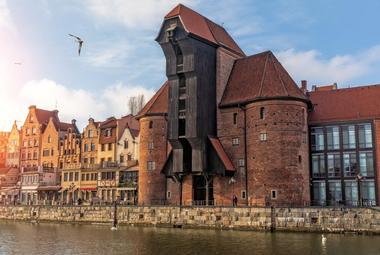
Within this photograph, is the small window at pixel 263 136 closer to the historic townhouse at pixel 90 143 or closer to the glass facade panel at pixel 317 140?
the glass facade panel at pixel 317 140

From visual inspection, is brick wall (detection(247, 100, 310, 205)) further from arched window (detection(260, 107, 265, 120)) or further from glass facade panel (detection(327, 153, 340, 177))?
glass facade panel (detection(327, 153, 340, 177))

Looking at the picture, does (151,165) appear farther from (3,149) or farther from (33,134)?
(3,149)

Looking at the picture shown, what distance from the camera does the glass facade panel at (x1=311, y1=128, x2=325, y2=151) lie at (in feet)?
176

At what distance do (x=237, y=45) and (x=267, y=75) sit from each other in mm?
11642

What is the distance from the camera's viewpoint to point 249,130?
5181 centimetres

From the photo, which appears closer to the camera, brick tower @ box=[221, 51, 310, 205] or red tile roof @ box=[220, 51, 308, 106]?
brick tower @ box=[221, 51, 310, 205]

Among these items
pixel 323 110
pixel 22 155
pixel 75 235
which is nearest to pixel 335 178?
pixel 323 110

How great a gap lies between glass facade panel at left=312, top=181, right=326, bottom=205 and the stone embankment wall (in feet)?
32.6

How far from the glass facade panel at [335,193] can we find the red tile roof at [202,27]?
2002cm

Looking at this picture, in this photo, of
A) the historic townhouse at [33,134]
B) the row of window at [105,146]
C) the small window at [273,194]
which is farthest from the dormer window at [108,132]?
the small window at [273,194]

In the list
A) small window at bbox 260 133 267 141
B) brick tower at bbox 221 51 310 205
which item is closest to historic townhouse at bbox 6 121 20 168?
brick tower at bbox 221 51 310 205

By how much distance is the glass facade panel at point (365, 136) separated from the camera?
167ft

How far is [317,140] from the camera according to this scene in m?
54.0

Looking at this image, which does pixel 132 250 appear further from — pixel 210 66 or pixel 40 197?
pixel 40 197
